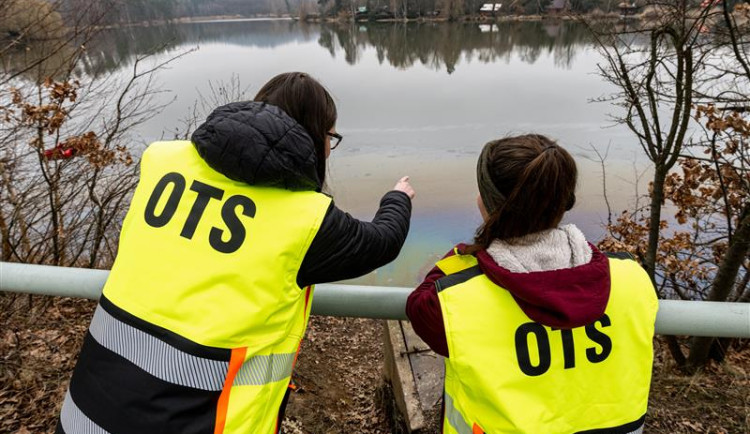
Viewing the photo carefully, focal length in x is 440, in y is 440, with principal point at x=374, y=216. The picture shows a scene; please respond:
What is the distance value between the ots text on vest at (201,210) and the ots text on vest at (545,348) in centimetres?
83

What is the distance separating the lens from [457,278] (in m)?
1.30

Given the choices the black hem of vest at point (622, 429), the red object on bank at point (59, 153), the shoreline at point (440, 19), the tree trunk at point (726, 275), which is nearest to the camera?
the black hem of vest at point (622, 429)

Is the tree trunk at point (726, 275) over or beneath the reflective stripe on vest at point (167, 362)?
beneath

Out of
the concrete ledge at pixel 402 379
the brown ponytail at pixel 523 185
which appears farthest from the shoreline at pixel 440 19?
the brown ponytail at pixel 523 185

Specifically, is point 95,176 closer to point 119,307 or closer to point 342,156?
point 119,307

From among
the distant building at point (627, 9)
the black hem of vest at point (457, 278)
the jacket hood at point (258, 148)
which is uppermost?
the distant building at point (627, 9)

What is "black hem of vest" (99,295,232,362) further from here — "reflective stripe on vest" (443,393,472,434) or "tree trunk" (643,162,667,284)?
"tree trunk" (643,162,667,284)

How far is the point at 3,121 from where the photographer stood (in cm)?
517

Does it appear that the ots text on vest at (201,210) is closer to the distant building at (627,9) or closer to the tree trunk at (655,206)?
the tree trunk at (655,206)

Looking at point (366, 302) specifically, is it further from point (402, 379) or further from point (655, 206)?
point (655, 206)

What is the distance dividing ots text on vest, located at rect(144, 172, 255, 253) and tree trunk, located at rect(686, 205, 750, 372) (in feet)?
14.6

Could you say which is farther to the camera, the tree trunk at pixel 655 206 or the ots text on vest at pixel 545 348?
the tree trunk at pixel 655 206

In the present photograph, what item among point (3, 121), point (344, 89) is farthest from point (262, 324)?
point (344, 89)

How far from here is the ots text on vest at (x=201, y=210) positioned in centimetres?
123
